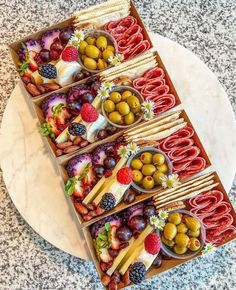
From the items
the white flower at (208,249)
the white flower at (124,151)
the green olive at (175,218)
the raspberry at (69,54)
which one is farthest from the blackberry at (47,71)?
the white flower at (208,249)

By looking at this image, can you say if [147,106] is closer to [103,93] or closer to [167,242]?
[103,93]

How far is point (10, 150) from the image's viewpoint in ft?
4.67

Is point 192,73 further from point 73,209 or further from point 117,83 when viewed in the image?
point 73,209

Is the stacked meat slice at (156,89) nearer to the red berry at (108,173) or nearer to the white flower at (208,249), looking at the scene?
the red berry at (108,173)

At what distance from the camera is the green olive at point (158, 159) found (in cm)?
129

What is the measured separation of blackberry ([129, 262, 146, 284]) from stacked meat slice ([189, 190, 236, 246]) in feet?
0.59

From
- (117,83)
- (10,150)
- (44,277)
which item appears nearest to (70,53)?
(117,83)

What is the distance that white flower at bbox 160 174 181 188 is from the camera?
1.28m

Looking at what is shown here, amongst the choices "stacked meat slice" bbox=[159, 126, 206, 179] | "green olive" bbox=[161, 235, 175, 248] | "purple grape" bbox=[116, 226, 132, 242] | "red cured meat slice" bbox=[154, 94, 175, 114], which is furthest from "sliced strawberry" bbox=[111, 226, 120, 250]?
"red cured meat slice" bbox=[154, 94, 175, 114]

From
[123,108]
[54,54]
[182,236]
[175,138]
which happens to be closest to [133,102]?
[123,108]

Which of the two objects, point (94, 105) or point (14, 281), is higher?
point (94, 105)

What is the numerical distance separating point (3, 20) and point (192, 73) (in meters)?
0.61

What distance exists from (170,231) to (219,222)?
0.44ft

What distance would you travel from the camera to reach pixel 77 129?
1.28m
